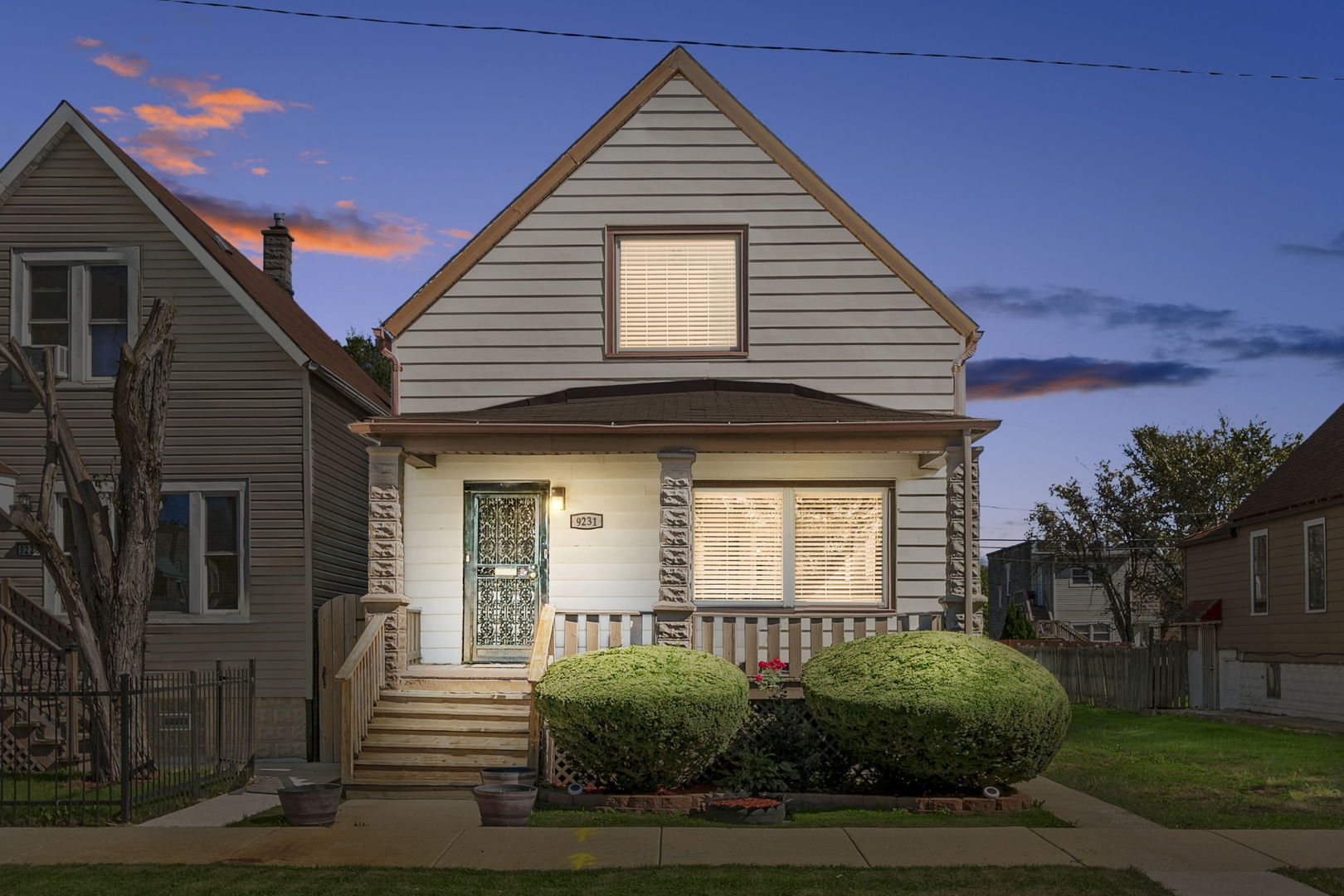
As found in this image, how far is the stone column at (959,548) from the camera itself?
14664 mm

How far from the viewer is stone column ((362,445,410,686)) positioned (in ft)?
49.0

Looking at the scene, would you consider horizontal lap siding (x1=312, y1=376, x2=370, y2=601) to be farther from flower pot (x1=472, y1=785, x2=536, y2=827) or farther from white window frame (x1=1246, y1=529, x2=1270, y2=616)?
white window frame (x1=1246, y1=529, x2=1270, y2=616)

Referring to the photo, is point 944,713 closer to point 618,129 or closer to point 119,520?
point 119,520

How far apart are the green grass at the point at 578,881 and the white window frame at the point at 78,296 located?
971 cm

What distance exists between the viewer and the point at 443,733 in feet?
46.2

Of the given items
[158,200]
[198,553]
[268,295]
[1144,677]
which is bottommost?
[1144,677]

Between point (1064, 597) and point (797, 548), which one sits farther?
point (1064, 597)

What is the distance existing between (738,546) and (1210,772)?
239 inches

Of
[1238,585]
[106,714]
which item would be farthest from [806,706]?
[1238,585]

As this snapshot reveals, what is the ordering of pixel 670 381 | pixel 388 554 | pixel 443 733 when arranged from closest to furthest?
pixel 443 733
pixel 388 554
pixel 670 381

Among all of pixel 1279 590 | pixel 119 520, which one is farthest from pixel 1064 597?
pixel 119 520

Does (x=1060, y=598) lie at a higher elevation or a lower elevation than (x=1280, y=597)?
lower

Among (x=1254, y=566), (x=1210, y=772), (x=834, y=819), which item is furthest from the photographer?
(x=1254, y=566)

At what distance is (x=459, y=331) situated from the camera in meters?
17.3
